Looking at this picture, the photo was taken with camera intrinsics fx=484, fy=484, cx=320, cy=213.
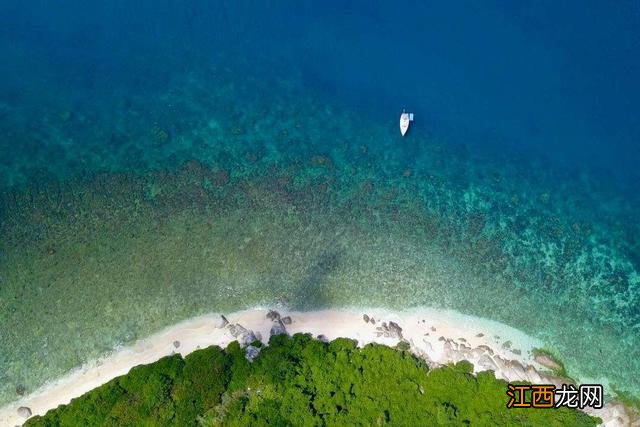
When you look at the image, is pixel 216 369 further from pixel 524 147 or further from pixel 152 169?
pixel 524 147

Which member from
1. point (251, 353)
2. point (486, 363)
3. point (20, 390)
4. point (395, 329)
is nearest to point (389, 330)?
point (395, 329)

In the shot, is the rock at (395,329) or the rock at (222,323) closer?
the rock at (222,323)

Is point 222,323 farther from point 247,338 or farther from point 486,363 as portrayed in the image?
point 486,363

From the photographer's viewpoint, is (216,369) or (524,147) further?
(524,147)

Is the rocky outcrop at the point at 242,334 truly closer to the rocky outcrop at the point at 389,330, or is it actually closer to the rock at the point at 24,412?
the rocky outcrop at the point at 389,330

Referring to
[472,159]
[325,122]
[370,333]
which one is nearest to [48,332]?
[370,333]

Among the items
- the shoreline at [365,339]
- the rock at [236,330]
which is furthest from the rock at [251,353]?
the rock at [236,330]
